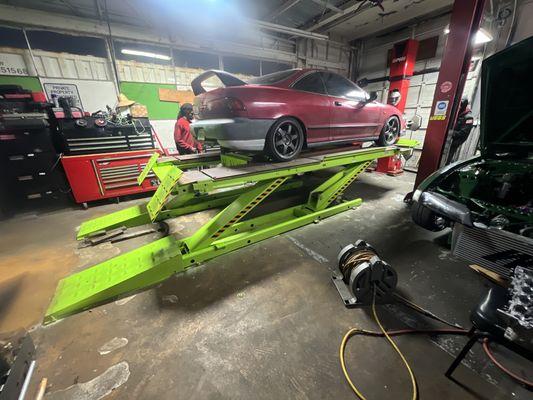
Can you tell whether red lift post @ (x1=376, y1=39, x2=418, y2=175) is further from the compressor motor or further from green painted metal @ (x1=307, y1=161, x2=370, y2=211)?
the compressor motor

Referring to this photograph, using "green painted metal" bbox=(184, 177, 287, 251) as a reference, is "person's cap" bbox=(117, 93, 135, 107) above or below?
above

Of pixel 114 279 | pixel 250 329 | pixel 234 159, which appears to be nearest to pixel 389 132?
pixel 234 159

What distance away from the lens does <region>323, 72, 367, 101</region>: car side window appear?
3.20 m

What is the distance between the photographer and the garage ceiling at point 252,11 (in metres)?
4.67

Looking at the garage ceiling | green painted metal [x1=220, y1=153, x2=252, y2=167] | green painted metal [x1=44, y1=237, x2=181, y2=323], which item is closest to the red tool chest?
green painted metal [x1=220, y1=153, x2=252, y2=167]

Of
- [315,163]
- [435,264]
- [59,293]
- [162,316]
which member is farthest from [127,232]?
[435,264]

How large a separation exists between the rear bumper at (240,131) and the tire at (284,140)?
106 millimetres

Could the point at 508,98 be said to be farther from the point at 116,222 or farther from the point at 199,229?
the point at 116,222

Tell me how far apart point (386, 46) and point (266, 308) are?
9.65m

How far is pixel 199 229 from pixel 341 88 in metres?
2.91

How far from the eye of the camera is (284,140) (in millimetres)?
2840

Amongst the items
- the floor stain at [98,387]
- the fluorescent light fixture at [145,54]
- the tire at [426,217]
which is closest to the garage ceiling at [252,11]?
the fluorescent light fixture at [145,54]

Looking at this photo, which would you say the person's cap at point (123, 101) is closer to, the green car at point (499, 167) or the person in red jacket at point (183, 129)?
the person in red jacket at point (183, 129)

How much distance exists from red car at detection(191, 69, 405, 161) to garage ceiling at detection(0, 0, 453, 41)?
3.35 metres
